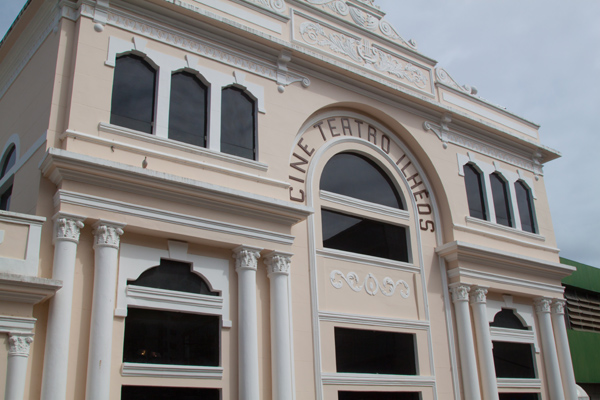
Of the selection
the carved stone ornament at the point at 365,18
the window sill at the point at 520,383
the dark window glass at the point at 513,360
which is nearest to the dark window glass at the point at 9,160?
the carved stone ornament at the point at 365,18

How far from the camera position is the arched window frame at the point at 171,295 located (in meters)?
11.5

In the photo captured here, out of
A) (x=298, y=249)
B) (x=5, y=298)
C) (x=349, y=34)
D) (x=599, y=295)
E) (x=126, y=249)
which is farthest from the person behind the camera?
(x=599, y=295)

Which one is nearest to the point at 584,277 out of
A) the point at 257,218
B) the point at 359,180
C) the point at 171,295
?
the point at 359,180

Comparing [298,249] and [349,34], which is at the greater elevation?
[349,34]

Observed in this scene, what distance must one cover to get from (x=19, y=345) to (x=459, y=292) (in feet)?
36.7

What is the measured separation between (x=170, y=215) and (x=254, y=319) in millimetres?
2735

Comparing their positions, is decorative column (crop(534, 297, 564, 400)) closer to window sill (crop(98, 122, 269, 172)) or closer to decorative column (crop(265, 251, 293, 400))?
decorative column (crop(265, 251, 293, 400))

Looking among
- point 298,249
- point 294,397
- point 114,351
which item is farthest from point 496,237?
point 114,351

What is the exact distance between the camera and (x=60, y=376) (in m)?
10.1

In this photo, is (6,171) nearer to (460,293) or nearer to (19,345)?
(19,345)

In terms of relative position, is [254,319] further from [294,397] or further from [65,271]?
[65,271]

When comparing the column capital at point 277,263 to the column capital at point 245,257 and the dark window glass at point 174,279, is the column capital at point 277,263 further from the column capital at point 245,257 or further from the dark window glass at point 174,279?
the dark window glass at point 174,279

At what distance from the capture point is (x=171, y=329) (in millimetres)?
11961

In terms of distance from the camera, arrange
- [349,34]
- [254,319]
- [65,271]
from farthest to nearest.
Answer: [349,34] → [254,319] → [65,271]
